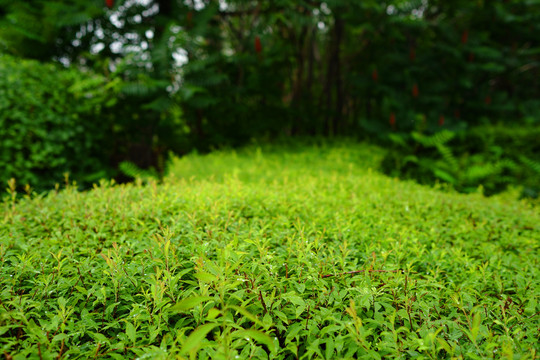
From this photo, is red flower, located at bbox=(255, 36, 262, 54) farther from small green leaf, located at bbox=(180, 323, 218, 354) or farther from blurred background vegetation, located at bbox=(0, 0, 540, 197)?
small green leaf, located at bbox=(180, 323, 218, 354)

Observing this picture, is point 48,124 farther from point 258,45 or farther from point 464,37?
point 464,37

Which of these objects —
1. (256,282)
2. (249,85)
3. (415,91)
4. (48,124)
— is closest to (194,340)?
(256,282)

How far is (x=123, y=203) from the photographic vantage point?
238 centimetres

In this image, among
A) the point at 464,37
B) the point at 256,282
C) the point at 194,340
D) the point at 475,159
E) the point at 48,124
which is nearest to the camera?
the point at 194,340

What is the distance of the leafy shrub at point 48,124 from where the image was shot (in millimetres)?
3811

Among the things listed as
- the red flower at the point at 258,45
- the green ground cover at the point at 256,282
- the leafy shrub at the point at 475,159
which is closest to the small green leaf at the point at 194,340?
the green ground cover at the point at 256,282

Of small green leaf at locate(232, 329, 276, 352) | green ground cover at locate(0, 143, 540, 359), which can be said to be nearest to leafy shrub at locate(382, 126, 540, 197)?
green ground cover at locate(0, 143, 540, 359)

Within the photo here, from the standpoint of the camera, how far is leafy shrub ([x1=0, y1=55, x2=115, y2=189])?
3811 millimetres

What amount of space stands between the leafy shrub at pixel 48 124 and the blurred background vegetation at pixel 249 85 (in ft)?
0.06

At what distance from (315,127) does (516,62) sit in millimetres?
4943

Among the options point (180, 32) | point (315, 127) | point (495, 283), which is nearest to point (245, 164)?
point (180, 32)

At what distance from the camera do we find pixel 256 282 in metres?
1.39

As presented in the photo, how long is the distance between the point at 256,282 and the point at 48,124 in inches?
166

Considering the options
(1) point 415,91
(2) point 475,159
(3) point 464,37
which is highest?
(3) point 464,37
